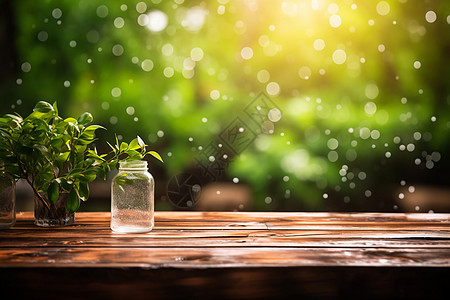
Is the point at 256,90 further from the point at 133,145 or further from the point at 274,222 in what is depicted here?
the point at 133,145

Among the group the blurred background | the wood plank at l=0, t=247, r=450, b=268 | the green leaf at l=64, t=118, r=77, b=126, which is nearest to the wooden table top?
the wood plank at l=0, t=247, r=450, b=268

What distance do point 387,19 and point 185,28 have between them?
105cm

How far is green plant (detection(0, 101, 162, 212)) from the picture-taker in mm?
963

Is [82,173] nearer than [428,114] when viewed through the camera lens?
Yes

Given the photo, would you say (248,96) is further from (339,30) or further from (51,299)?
(51,299)

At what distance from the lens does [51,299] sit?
683 millimetres

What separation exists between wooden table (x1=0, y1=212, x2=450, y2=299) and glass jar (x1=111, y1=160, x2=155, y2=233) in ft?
0.22

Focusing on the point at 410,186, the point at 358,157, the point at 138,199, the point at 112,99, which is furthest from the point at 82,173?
the point at 410,186

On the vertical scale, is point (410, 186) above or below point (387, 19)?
below

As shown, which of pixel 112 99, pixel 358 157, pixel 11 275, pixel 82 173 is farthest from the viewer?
pixel 358 157

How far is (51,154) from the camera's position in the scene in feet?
3.27

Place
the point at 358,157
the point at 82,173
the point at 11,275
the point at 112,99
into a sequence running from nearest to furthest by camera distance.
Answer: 1. the point at 11,275
2. the point at 82,173
3. the point at 112,99
4. the point at 358,157

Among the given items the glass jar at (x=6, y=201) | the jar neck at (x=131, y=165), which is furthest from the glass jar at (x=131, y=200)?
the glass jar at (x=6, y=201)

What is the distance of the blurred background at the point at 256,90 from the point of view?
2137 millimetres
